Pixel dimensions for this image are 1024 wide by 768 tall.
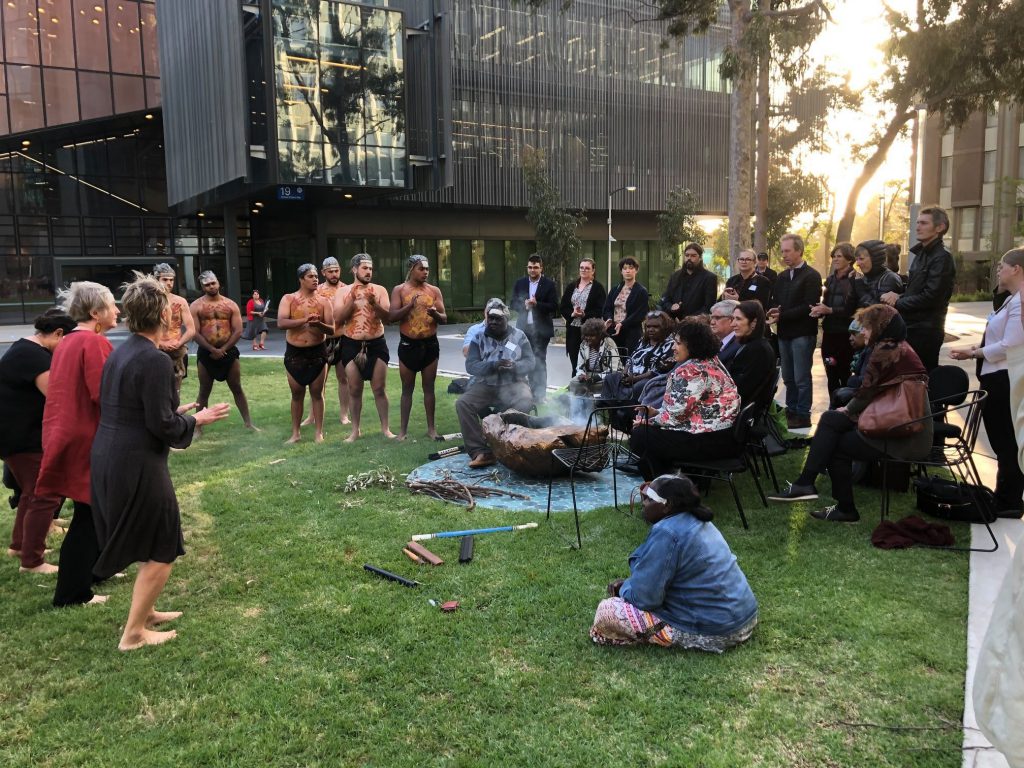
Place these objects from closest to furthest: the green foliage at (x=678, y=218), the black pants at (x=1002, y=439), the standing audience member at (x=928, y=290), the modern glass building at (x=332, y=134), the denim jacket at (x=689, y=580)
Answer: the denim jacket at (x=689, y=580)
the black pants at (x=1002, y=439)
the standing audience member at (x=928, y=290)
the modern glass building at (x=332, y=134)
the green foliage at (x=678, y=218)

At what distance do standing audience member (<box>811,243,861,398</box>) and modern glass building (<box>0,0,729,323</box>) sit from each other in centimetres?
1757

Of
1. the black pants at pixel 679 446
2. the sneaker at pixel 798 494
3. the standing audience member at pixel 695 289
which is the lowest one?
the sneaker at pixel 798 494

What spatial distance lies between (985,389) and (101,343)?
18.7 feet

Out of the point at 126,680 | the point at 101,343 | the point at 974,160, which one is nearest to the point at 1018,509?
the point at 126,680

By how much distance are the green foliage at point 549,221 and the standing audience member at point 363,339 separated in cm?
2015

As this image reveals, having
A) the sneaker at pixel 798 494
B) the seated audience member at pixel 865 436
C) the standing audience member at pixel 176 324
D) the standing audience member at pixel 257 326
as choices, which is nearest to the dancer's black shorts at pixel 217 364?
the standing audience member at pixel 176 324

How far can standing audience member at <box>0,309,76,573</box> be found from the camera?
14.3ft

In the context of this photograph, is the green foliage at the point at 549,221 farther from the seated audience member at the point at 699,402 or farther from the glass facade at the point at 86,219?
the seated audience member at the point at 699,402

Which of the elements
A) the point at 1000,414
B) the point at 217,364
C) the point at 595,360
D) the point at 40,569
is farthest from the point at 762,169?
the point at 40,569

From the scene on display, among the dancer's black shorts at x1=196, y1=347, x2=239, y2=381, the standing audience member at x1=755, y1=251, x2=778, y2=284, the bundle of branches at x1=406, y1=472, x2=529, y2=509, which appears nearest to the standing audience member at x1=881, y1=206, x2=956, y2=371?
the standing audience member at x1=755, y1=251, x2=778, y2=284

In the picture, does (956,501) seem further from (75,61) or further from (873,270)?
(75,61)

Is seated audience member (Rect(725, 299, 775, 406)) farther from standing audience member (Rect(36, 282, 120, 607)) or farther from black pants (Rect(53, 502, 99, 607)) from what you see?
black pants (Rect(53, 502, 99, 607))

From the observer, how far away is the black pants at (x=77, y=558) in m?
4.05

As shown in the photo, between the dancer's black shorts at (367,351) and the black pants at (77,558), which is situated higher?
the dancer's black shorts at (367,351)
